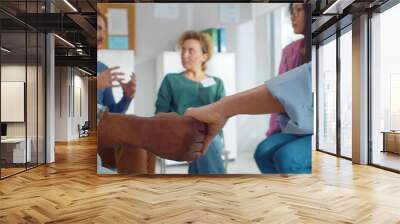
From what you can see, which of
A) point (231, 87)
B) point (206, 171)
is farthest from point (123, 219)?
point (231, 87)

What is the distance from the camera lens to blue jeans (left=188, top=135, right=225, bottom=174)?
5754 mm

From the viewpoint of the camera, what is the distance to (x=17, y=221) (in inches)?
145

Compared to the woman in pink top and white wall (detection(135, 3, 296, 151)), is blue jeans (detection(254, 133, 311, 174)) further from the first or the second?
white wall (detection(135, 3, 296, 151))

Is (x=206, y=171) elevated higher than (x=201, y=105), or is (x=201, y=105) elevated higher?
(x=201, y=105)

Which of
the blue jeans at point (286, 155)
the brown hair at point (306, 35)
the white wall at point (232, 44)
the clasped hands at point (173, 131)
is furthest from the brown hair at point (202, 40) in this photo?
the blue jeans at point (286, 155)

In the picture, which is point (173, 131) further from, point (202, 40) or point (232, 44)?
point (232, 44)

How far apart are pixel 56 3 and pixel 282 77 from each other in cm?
469

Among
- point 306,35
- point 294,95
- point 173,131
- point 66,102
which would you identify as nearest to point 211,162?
point 173,131

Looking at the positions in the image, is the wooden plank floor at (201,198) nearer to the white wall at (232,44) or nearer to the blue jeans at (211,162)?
the blue jeans at (211,162)

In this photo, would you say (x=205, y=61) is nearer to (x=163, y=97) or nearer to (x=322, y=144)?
(x=163, y=97)

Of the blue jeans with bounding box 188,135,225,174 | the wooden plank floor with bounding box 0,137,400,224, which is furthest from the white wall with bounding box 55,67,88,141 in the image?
the blue jeans with bounding box 188,135,225,174

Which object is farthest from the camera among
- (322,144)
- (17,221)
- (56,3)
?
(322,144)

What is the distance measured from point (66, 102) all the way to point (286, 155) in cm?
1129

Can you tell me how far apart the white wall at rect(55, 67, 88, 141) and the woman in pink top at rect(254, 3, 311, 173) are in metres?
10.7
